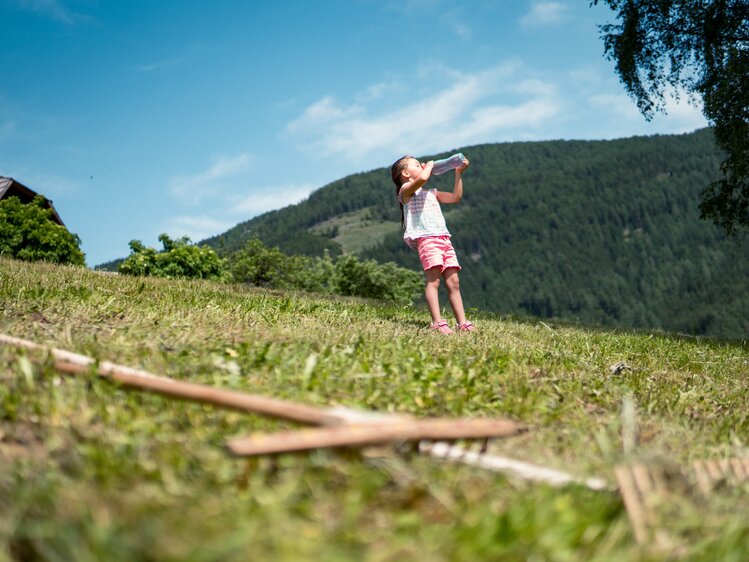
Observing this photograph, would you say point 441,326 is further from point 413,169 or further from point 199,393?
point 199,393

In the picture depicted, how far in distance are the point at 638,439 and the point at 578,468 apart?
1.38m

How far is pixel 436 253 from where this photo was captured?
8.74 metres

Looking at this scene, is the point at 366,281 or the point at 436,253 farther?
the point at 366,281

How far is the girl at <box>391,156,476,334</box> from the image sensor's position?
341 inches

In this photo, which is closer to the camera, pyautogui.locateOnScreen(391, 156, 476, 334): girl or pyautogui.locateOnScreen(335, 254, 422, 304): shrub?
pyautogui.locateOnScreen(391, 156, 476, 334): girl

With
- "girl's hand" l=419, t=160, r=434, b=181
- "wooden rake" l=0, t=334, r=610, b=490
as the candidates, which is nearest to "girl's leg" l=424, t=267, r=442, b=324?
"girl's hand" l=419, t=160, r=434, b=181

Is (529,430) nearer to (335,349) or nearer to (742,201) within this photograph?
(335,349)

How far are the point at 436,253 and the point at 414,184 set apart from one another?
3.04ft

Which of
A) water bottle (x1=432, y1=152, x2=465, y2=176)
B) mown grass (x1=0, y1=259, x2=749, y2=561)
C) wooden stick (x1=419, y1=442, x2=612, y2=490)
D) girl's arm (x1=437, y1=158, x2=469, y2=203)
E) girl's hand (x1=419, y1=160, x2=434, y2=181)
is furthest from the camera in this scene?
girl's arm (x1=437, y1=158, x2=469, y2=203)

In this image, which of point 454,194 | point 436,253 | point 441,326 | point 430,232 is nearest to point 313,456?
point 441,326

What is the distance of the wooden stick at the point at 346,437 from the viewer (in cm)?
229

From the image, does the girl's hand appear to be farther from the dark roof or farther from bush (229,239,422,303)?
bush (229,239,422,303)

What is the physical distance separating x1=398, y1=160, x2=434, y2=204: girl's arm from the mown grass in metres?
2.93

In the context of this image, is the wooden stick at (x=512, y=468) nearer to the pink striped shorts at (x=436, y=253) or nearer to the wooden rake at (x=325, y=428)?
the wooden rake at (x=325, y=428)
